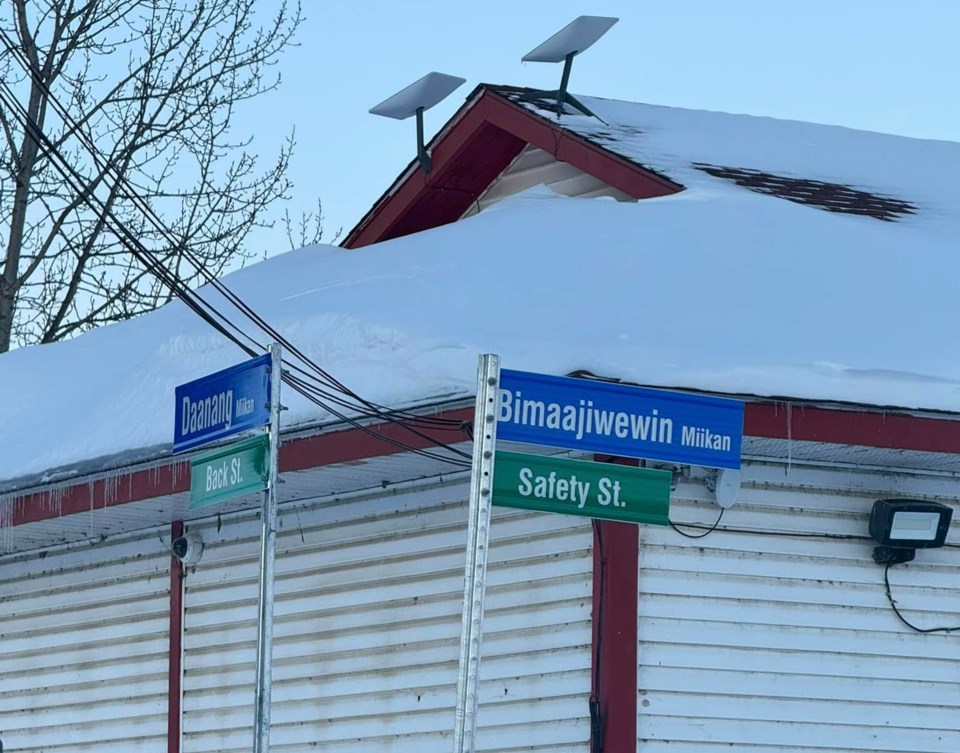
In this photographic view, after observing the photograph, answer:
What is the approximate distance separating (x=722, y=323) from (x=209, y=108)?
42.8 ft

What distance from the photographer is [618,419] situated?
626 cm

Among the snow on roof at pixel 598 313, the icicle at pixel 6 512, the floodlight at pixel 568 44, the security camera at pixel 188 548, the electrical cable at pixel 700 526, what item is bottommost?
the electrical cable at pixel 700 526

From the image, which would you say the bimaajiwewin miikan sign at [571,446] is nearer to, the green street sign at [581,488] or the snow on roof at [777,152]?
the green street sign at [581,488]

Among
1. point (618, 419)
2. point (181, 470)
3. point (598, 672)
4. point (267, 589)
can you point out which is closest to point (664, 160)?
point (181, 470)

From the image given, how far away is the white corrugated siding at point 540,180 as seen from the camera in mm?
11125

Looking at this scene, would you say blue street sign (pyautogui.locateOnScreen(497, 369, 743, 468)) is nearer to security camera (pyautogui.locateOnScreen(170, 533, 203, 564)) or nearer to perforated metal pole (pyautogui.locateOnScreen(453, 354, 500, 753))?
perforated metal pole (pyautogui.locateOnScreen(453, 354, 500, 753))

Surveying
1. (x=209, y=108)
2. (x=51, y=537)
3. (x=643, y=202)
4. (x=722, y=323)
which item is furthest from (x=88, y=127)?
(x=722, y=323)

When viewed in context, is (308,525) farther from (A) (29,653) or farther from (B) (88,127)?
(B) (88,127)

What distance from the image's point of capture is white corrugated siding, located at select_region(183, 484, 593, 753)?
8.12 metres

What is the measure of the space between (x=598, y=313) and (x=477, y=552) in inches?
118

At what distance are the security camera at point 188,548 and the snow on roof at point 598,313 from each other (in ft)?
2.20

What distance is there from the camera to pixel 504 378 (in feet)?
19.6

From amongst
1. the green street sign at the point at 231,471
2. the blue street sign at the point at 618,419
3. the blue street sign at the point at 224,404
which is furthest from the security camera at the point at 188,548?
the blue street sign at the point at 618,419

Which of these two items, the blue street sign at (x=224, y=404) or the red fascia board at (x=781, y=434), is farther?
the red fascia board at (x=781, y=434)
